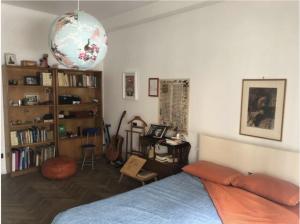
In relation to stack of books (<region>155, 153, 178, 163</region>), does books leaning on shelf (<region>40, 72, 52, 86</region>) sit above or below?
above

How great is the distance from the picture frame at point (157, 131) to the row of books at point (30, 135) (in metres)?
1.86

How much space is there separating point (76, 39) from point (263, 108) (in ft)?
7.12

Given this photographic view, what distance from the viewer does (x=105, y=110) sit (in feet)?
17.4

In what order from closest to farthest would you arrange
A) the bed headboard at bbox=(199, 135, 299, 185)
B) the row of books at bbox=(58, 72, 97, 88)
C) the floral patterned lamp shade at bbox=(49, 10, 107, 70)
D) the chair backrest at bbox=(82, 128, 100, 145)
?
the floral patterned lamp shade at bbox=(49, 10, 107, 70) → the bed headboard at bbox=(199, 135, 299, 185) → the row of books at bbox=(58, 72, 97, 88) → the chair backrest at bbox=(82, 128, 100, 145)

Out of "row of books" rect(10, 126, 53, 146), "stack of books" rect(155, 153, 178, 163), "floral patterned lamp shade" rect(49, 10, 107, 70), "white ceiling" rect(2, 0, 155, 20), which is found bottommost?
"stack of books" rect(155, 153, 178, 163)

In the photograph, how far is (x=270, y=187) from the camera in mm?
2467

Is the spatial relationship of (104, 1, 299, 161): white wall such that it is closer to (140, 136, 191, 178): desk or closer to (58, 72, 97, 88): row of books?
(140, 136, 191, 178): desk

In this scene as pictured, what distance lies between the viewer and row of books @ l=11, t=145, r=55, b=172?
13.4 feet

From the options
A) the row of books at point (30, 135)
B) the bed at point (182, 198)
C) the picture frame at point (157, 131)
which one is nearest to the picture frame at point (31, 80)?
the row of books at point (30, 135)

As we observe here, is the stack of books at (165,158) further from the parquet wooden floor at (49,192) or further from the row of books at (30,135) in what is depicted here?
the row of books at (30,135)

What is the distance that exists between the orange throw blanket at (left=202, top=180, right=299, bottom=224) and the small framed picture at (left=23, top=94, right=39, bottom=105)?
335 centimetres

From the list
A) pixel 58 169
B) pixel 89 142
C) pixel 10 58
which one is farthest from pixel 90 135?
pixel 10 58

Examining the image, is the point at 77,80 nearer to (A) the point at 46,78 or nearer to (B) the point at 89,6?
(A) the point at 46,78

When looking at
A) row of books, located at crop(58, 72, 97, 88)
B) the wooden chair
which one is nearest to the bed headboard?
the wooden chair
